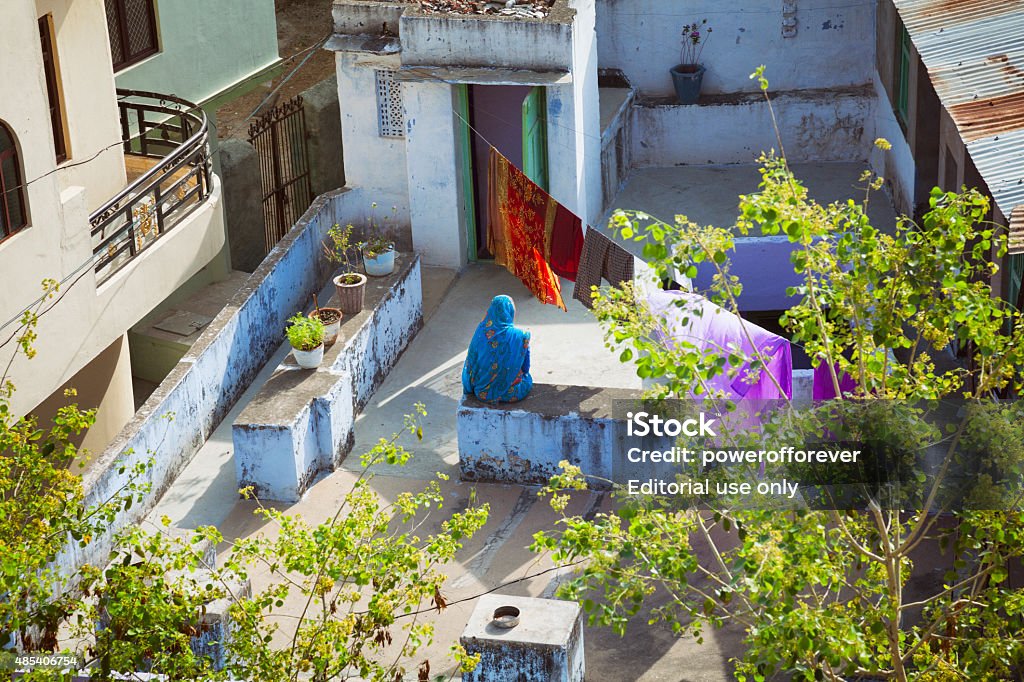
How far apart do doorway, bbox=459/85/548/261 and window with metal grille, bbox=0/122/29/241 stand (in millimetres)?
5233

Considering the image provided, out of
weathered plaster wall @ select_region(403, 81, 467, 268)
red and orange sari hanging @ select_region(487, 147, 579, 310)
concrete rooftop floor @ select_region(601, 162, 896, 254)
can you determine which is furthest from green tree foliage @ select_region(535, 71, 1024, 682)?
concrete rooftop floor @ select_region(601, 162, 896, 254)

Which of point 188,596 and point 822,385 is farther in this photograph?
point 822,385

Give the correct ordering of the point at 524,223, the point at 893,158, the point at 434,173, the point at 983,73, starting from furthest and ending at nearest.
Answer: the point at 893,158, the point at 434,173, the point at 524,223, the point at 983,73

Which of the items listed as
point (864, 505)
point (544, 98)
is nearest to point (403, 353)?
point (544, 98)

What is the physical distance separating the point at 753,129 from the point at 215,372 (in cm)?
867

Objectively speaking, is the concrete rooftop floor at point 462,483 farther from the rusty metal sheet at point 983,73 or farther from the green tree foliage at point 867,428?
the rusty metal sheet at point 983,73

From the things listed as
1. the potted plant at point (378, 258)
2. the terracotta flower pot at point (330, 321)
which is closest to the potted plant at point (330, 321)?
the terracotta flower pot at point (330, 321)

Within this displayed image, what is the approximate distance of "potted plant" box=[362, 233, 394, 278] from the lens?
15602mm

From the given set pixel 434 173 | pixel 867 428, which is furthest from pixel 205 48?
pixel 867 428

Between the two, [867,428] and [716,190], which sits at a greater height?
[867,428]

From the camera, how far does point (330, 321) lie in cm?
1448

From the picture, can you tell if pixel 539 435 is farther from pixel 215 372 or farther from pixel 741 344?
pixel 215 372

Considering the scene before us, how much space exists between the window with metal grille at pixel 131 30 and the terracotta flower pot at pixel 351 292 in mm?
5837

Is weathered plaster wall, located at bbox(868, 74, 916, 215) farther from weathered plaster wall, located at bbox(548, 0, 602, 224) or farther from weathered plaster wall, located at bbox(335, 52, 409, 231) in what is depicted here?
weathered plaster wall, located at bbox(335, 52, 409, 231)
